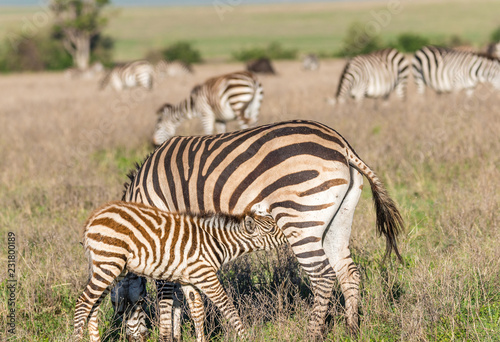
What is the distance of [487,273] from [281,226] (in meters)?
1.97

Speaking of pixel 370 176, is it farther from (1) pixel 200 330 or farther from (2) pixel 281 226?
(1) pixel 200 330

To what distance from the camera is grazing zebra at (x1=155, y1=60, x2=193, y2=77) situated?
3754cm

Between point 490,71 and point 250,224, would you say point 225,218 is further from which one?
point 490,71

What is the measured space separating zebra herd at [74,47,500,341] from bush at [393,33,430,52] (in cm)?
4464

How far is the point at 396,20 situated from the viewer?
81.5m

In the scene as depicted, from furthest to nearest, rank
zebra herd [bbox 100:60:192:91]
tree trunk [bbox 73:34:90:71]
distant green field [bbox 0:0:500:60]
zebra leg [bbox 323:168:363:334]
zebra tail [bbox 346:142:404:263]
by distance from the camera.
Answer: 1. distant green field [bbox 0:0:500:60]
2. tree trunk [bbox 73:34:90:71]
3. zebra herd [bbox 100:60:192:91]
4. zebra tail [bbox 346:142:404:263]
5. zebra leg [bbox 323:168:363:334]

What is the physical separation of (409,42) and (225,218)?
1854 inches

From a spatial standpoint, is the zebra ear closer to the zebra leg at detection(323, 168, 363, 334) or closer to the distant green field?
the zebra leg at detection(323, 168, 363, 334)

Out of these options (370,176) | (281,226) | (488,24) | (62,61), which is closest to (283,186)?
(281,226)

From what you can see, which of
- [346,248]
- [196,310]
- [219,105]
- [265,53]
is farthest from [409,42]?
[196,310]

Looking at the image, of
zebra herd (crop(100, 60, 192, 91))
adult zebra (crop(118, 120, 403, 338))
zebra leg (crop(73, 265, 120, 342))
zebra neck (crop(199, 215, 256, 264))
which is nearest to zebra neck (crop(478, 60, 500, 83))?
adult zebra (crop(118, 120, 403, 338))

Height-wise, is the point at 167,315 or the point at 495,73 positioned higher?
the point at 495,73

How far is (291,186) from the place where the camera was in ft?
12.8

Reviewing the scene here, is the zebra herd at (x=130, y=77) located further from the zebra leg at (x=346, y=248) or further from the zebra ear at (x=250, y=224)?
the zebra ear at (x=250, y=224)
